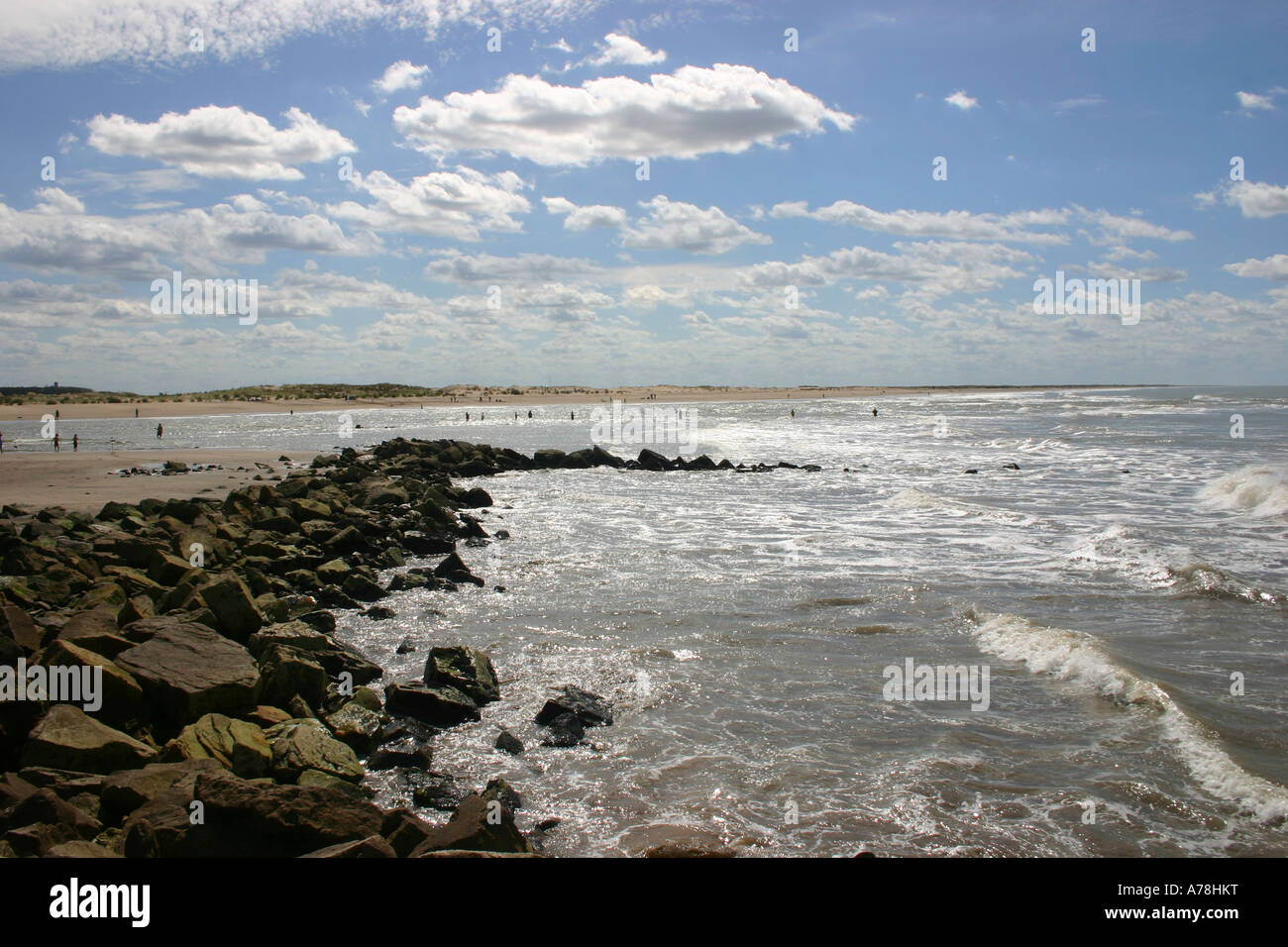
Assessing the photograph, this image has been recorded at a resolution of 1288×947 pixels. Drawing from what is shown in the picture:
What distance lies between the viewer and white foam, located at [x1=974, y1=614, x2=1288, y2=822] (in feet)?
22.7

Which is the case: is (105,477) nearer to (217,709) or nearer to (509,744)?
(217,709)

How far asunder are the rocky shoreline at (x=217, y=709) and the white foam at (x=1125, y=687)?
567 centimetres

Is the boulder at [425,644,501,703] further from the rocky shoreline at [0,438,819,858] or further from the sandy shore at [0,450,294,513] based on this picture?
the sandy shore at [0,450,294,513]

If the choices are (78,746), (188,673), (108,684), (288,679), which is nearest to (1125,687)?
(288,679)

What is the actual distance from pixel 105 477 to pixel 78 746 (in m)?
27.3

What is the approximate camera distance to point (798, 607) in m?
12.8

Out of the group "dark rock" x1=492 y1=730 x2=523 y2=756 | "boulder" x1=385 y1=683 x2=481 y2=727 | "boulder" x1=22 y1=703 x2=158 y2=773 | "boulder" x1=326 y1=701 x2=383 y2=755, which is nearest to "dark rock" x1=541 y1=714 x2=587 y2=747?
"dark rock" x1=492 y1=730 x2=523 y2=756

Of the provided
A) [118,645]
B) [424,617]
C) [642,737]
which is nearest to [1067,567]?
[642,737]

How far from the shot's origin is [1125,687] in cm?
915

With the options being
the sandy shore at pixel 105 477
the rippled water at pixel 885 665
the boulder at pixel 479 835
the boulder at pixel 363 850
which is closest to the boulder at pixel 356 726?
the rippled water at pixel 885 665

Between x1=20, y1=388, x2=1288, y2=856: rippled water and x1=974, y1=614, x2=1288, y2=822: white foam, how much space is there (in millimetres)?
31
